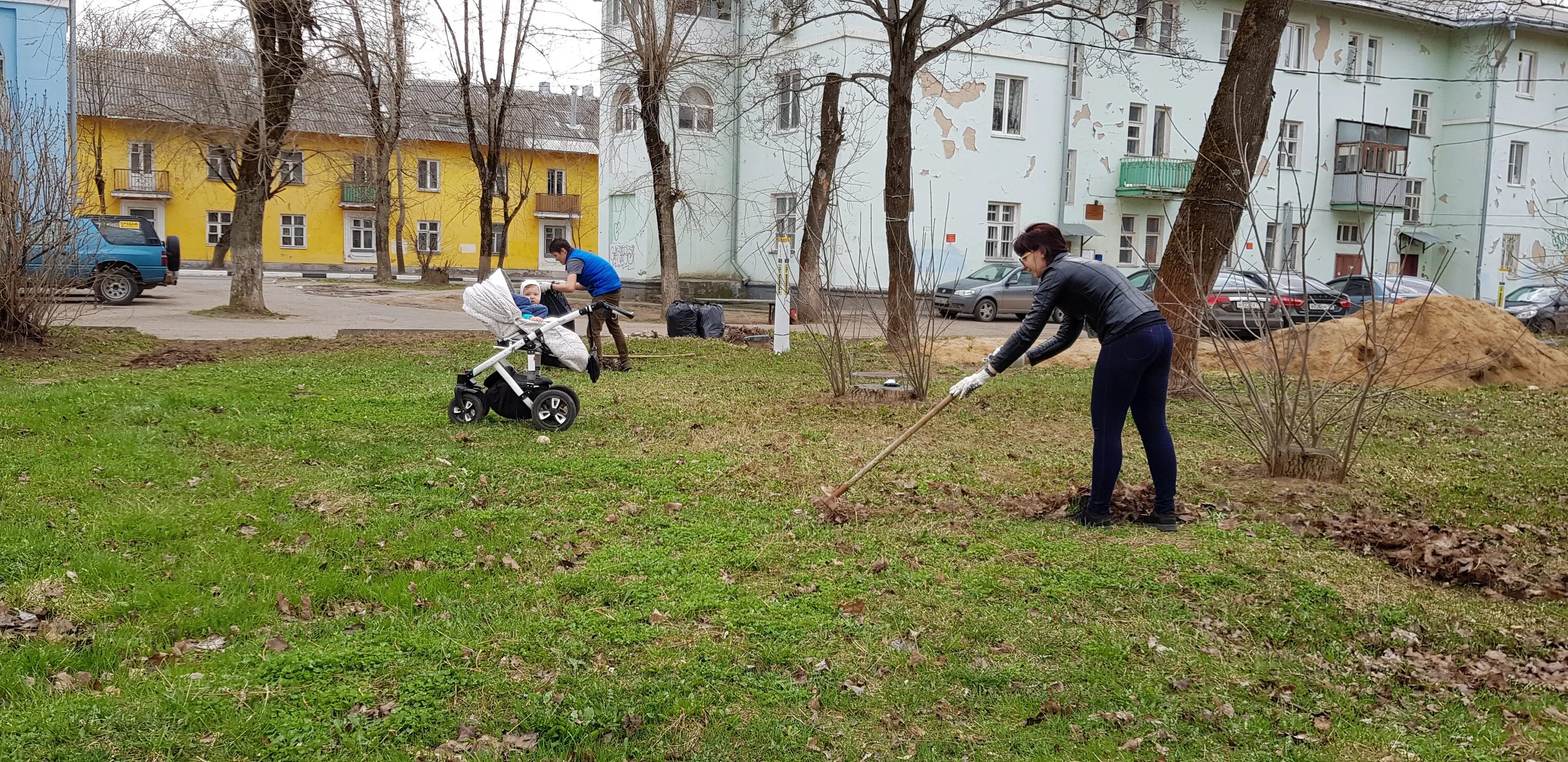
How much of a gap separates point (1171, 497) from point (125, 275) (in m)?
22.9

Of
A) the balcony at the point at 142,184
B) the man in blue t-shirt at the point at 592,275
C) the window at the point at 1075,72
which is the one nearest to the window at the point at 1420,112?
the window at the point at 1075,72

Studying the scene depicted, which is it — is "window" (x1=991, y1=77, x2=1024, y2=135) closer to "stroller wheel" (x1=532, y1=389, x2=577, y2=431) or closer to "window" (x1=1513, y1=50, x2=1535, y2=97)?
"window" (x1=1513, y1=50, x2=1535, y2=97)

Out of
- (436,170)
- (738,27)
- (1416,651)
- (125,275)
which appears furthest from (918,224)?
(436,170)

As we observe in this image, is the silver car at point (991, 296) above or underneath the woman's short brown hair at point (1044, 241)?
underneath

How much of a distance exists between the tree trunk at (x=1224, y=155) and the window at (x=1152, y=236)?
23773 mm

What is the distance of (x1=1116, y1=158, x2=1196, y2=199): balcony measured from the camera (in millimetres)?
33031

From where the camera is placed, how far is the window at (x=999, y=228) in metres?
31.6

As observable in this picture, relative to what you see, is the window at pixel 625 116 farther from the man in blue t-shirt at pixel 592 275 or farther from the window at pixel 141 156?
the window at pixel 141 156

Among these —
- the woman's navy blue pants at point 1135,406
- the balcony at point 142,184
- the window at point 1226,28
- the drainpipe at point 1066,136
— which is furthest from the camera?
the balcony at point 142,184

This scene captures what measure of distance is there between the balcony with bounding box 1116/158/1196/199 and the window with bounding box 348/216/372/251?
1364 inches

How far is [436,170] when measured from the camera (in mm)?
53688

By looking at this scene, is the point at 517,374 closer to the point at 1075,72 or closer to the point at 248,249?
the point at 248,249

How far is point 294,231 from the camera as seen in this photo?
5169cm

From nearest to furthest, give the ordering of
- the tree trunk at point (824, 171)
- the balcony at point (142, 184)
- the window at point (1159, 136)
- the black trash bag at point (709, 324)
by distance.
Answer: the black trash bag at point (709, 324) → the tree trunk at point (824, 171) → the window at point (1159, 136) → the balcony at point (142, 184)
